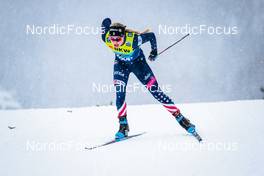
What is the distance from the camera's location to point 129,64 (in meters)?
6.26

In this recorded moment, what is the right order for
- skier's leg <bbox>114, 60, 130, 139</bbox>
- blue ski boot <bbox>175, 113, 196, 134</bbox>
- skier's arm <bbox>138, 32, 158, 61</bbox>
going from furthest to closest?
skier's leg <bbox>114, 60, 130, 139</bbox> < skier's arm <bbox>138, 32, 158, 61</bbox> < blue ski boot <bbox>175, 113, 196, 134</bbox>

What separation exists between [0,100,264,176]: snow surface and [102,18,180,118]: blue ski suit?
67cm

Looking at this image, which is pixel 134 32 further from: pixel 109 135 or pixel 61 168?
pixel 61 168

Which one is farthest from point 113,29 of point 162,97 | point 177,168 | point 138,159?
point 177,168

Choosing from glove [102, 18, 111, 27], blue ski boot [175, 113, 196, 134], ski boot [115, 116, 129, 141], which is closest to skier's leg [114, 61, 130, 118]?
ski boot [115, 116, 129, 141]

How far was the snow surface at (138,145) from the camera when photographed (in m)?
4.45

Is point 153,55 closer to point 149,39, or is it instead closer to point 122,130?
point 149,39

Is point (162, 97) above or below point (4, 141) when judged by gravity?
above

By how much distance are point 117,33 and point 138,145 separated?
6.56 feet

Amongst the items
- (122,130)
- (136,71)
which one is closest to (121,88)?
(136,71)

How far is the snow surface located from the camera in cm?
445

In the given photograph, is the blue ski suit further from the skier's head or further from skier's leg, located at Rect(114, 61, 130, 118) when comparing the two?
the skier's head

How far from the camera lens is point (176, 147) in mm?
5297

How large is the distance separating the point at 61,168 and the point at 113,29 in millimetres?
2647
